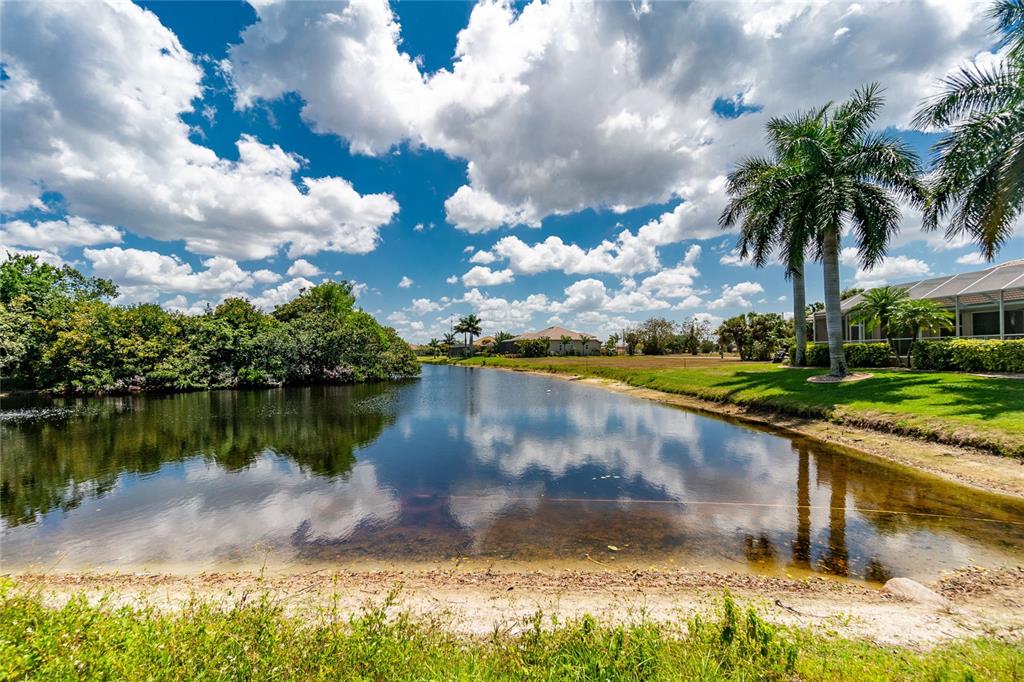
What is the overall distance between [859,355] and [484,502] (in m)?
30.5

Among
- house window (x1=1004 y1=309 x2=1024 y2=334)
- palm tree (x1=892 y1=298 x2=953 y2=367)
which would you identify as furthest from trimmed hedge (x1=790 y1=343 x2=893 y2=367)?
house window (x1=1004 y1=309 x2=1024 y2=334)

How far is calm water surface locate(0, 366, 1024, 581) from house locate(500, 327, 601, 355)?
8723 centimetres

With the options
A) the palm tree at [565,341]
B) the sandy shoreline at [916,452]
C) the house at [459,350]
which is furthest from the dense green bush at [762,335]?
the house at [459,350]

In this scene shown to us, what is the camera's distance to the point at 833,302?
77.9ft

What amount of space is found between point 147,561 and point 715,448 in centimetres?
1735

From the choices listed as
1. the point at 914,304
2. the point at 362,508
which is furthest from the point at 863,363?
the point at 362,508

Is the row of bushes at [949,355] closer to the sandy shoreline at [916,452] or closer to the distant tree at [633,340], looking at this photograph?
the sandy shoreline at [916,452]

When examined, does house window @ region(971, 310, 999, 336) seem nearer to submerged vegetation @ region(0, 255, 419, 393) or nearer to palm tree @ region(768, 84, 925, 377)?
palm tree @ region(768, 84, 925, 377)

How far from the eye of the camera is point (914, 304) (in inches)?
924

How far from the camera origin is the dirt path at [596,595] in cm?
521

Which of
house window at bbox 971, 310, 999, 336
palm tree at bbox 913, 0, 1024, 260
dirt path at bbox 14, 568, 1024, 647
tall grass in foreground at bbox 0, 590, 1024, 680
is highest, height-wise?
palm tree at bbox 913, 0, 1024, 260

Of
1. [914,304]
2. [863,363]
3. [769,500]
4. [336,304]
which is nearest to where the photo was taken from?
[769,500]

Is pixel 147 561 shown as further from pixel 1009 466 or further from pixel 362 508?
pixel 1009 466

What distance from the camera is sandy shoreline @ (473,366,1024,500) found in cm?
1086
